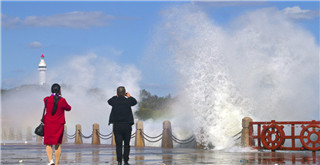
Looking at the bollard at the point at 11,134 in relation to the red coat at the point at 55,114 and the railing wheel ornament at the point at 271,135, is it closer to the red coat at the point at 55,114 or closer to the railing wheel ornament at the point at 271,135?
the railing wheel ornament at the point at 271,135

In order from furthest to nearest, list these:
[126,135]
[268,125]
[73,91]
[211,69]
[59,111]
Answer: [73,91] < [211,69] < [268,125] < [126,135] < [59,111]

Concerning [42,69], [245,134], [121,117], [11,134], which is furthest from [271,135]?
[42,69]

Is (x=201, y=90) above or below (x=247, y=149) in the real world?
above

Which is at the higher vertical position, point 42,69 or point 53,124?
point 42,69

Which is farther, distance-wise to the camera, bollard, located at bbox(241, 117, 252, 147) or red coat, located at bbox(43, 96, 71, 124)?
bollard, located at bbox(241, 117, 252, 147)

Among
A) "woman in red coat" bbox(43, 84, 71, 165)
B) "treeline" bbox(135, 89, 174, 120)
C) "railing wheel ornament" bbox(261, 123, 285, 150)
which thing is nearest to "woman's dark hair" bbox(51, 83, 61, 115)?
"woman in red coat" bbox(43, 84, 71, 165)

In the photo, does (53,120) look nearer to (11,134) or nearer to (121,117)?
(121,117)

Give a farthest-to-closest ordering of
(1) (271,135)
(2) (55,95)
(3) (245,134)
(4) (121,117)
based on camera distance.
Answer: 1. (3) (245,134)
2. (1) (271,135)
3. (4) (121,117)
4. (2) (55,95)

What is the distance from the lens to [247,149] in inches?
828

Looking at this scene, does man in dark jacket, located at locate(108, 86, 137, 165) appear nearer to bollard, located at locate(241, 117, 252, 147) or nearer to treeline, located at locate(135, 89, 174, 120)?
bollard, located at locate(241, 117, 252, 147)

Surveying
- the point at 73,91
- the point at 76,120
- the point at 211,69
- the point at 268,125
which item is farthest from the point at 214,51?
the point at 73,91

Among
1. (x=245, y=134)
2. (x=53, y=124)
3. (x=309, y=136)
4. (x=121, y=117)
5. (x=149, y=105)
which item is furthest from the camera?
(x=149, y=105)

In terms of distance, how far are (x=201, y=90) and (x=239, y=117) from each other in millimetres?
2200

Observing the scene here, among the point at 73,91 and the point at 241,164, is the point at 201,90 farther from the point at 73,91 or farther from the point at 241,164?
the point at 73,91
